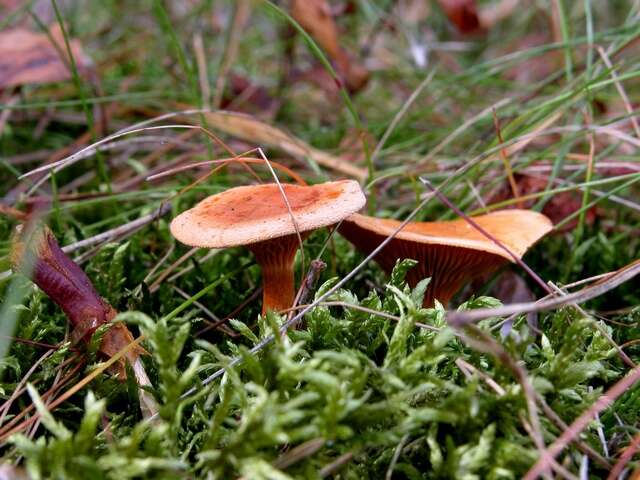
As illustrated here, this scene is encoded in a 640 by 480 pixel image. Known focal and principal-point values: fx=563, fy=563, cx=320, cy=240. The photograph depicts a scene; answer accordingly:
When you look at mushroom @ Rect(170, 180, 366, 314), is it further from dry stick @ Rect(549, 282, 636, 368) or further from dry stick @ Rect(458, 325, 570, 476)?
dry stick @ Rect(549, 282, 636, 368)

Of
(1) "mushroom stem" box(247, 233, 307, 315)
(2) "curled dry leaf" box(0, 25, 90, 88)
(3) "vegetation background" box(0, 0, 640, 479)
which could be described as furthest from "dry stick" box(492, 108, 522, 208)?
(2) "curled dry leaf" box(0, 25, 90, 88)

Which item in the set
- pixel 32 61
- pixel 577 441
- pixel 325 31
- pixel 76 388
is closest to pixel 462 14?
pixel 325 31

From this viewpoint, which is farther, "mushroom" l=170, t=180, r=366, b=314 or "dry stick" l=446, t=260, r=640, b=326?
"mushroom" l=170, t=180, r=366, b=314

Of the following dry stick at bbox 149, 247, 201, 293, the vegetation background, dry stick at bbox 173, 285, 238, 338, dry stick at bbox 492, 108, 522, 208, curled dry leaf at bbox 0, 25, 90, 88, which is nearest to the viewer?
the vegetation background

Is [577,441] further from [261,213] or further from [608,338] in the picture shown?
[261,213]

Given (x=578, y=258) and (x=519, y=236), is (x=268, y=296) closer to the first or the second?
(x=519, y=236)

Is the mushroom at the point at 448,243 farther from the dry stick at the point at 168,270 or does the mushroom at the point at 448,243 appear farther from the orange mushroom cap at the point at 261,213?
the dry stick at the point at 168,270

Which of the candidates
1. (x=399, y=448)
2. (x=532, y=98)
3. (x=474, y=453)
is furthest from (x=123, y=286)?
(x=532, y=98)
